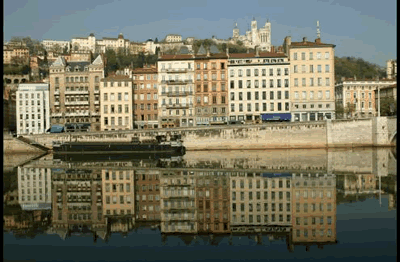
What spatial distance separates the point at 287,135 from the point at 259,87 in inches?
479

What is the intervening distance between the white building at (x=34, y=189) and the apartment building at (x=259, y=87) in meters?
37.4

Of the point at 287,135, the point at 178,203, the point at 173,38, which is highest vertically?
the point at 173,38

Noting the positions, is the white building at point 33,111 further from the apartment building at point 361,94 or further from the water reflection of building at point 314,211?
the water reflection of building at point 314,211

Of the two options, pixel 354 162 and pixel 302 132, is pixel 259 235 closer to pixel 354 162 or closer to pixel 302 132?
pixel 354 162

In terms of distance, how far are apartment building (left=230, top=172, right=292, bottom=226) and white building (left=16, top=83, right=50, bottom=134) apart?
175 feet

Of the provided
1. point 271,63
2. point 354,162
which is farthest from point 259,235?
point 271,63

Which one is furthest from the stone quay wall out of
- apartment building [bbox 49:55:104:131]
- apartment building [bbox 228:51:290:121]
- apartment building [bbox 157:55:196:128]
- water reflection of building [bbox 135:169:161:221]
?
water reflection of building [bbox 135:169:161:221]

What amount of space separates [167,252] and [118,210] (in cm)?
795

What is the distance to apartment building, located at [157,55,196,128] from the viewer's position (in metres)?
73.8

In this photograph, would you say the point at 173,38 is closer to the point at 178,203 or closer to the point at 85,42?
the point at 85,42

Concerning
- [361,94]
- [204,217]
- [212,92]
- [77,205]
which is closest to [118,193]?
[77,205]

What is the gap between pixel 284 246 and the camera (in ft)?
45.3

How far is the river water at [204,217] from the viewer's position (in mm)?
13430

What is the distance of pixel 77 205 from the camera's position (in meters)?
22.5
